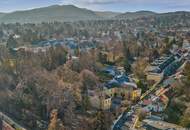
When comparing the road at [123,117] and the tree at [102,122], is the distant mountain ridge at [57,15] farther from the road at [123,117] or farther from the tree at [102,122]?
the tree at [102,122]

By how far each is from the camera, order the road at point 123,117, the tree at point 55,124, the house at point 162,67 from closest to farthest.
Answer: the tree at point 55,124, the road at point 123,117, the house at point 162,67

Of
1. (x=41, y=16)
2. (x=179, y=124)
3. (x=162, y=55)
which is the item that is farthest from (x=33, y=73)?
(x=41, y=16)

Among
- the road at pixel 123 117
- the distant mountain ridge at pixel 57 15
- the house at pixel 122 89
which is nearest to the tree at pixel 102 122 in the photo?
the road at pixel 123 117

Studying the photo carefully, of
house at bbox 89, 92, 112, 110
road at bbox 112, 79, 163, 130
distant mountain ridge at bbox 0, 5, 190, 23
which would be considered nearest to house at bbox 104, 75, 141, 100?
road at bbox 112, 79, 163, 130

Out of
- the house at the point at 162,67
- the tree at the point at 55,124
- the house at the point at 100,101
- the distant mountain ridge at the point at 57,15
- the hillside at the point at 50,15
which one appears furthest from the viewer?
the distant mountain ridge at the point at 57,15

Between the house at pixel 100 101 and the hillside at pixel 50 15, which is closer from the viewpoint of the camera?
the house at pixel 100 101

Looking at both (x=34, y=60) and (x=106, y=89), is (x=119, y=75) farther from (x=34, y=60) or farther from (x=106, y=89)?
(x=34, y=60)

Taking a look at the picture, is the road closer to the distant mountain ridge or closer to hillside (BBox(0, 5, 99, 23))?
hillside (BBox(0, 5, 99, 23))

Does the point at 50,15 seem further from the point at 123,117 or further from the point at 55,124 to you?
the point at 55,124

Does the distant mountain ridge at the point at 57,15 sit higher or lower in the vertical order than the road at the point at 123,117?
higher
